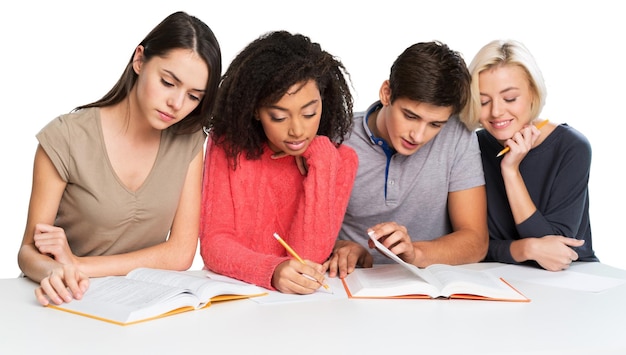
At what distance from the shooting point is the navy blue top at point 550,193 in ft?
8.92

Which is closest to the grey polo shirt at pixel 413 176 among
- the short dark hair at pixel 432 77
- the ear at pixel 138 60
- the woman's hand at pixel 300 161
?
the short dark hair at pixel 432 77

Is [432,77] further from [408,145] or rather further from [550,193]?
[550,193]

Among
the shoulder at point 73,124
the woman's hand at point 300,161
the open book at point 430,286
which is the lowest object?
the open book at point 430,286

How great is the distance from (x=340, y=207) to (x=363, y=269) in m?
0.23

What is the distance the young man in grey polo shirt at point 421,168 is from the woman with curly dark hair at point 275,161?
0.18m

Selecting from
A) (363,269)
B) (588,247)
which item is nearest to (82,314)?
(363,269)

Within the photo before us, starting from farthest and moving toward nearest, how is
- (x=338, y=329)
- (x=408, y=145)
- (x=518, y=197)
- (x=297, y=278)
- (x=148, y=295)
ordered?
(x=518, y=197)
(x=408, y=145)
(x=297, y=278)
(x=148, y=295)
(x=338, y=329)

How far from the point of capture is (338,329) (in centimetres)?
182

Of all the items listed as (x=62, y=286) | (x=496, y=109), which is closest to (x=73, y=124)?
(x=62, y=286)

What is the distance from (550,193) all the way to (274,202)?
1.06m

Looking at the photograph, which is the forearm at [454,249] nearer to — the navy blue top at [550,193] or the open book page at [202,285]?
the navy blue top at [550,193]

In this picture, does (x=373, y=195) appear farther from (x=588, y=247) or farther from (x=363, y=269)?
(x=588, y=247)

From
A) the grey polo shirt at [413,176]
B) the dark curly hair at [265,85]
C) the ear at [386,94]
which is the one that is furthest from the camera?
the grey polo shirt at [413,176]

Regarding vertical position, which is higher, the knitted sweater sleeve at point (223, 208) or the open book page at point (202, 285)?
the knitted sweater sleeve at point (223, 208)
